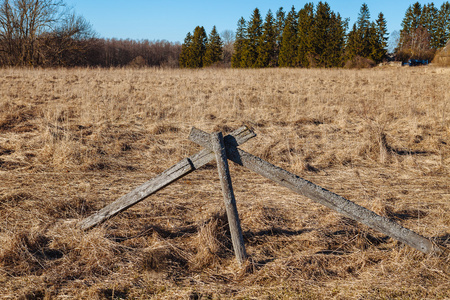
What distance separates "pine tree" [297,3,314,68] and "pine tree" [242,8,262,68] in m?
4.78

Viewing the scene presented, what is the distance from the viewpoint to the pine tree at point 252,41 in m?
37.2

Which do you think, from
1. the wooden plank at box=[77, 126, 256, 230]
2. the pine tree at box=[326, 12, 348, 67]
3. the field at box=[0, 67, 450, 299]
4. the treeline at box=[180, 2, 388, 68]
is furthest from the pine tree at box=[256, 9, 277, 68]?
the wooden plank at box=[77, 126, 256, 230]

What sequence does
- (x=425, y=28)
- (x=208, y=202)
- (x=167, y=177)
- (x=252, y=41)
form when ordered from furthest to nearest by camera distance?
(x=425, y=28), (x=252, y=41), (x=208, y=202), (x=167, y=177)

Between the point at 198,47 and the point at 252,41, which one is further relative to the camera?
the point at 198,47

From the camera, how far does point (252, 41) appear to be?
3772cm

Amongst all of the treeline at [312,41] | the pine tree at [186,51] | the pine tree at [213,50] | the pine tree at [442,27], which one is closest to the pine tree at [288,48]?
the treeline at [312,41]

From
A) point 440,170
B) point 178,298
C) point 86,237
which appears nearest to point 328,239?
point 178,298

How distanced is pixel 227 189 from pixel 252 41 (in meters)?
37.5

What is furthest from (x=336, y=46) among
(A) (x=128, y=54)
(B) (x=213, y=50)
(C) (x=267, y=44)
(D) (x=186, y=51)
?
(A) (x=128, y=54)

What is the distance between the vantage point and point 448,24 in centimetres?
4559

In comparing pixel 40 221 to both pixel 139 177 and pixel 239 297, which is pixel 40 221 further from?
pixel 239 297

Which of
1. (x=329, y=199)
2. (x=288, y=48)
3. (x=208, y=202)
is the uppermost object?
(x=288, y=48)

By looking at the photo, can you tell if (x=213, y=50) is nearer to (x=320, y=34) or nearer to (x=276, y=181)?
(x=320, y=34)

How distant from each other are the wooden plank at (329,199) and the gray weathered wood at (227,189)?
78mm
